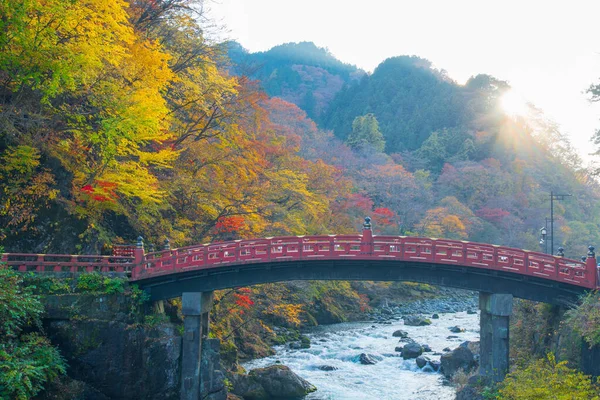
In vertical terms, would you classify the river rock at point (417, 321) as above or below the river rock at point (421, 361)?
below

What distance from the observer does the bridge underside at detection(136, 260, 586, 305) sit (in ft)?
69.9

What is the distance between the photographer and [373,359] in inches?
1178

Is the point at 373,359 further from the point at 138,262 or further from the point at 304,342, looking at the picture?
the point at 138,262

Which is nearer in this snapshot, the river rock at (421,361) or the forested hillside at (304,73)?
the river rock at (421,361)

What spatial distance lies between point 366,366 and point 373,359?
3.15 ft

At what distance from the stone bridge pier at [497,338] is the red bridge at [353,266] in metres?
0.46

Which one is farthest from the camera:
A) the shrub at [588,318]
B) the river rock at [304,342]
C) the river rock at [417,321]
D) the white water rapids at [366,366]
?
the river rock at [417,321]

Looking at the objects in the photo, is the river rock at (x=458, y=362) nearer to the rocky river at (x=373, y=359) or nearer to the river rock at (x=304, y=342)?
the rocky river at (x=373, y=359)

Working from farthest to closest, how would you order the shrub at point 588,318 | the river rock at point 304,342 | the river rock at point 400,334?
the river rock at point 400,334, the river rock at point 304,342, the shrub at point 588,318

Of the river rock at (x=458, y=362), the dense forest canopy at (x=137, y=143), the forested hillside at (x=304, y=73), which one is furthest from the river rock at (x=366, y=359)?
the forested hillside at (x=304, y=73)

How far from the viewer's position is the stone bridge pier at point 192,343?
20391 mm

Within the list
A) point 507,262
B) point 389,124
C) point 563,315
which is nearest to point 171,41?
point 507,262

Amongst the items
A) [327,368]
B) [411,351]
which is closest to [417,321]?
[411,351]

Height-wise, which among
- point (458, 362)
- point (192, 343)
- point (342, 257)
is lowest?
point (458, 362)
